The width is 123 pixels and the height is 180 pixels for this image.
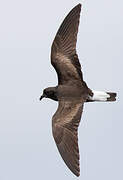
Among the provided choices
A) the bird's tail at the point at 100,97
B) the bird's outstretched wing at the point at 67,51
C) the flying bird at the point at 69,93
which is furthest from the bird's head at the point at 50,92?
the bird's tail at the point at 100,97

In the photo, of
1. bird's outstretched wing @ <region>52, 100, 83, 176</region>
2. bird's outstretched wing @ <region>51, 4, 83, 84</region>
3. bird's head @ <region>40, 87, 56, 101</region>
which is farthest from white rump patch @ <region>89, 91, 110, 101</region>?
bird's head @ <region>40, 87, 56, 101</region>

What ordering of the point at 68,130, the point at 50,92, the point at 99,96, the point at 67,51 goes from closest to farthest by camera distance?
the point at 68,130 < the point at 99,96 < the point at 50,92 < the point at 67,51

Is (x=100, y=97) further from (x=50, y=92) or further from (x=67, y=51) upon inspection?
(x=67, y=51)

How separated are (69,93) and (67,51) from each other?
4.22ft

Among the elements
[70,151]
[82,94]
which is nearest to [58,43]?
[82,94]

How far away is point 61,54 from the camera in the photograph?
21.4 m

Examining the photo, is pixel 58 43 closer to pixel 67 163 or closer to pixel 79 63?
pixel 79 63

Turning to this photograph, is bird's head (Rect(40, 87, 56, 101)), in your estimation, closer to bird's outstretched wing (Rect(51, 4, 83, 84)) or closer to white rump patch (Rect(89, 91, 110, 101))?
bird's outstretched wing (Rect(51, 4, 83, 84))

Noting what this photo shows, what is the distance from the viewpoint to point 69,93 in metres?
20.5

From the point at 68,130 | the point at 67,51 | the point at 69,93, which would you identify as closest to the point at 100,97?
the point at 69,93

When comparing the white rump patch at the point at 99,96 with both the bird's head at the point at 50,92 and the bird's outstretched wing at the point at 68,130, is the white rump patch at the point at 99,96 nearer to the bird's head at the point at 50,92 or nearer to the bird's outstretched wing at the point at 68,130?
the bird's outstretched wing at the point at 68,130

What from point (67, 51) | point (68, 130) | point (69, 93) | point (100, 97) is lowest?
point (68, 130)

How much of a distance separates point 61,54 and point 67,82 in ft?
3.06

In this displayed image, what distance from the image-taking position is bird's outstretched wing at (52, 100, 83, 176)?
18906 mm
